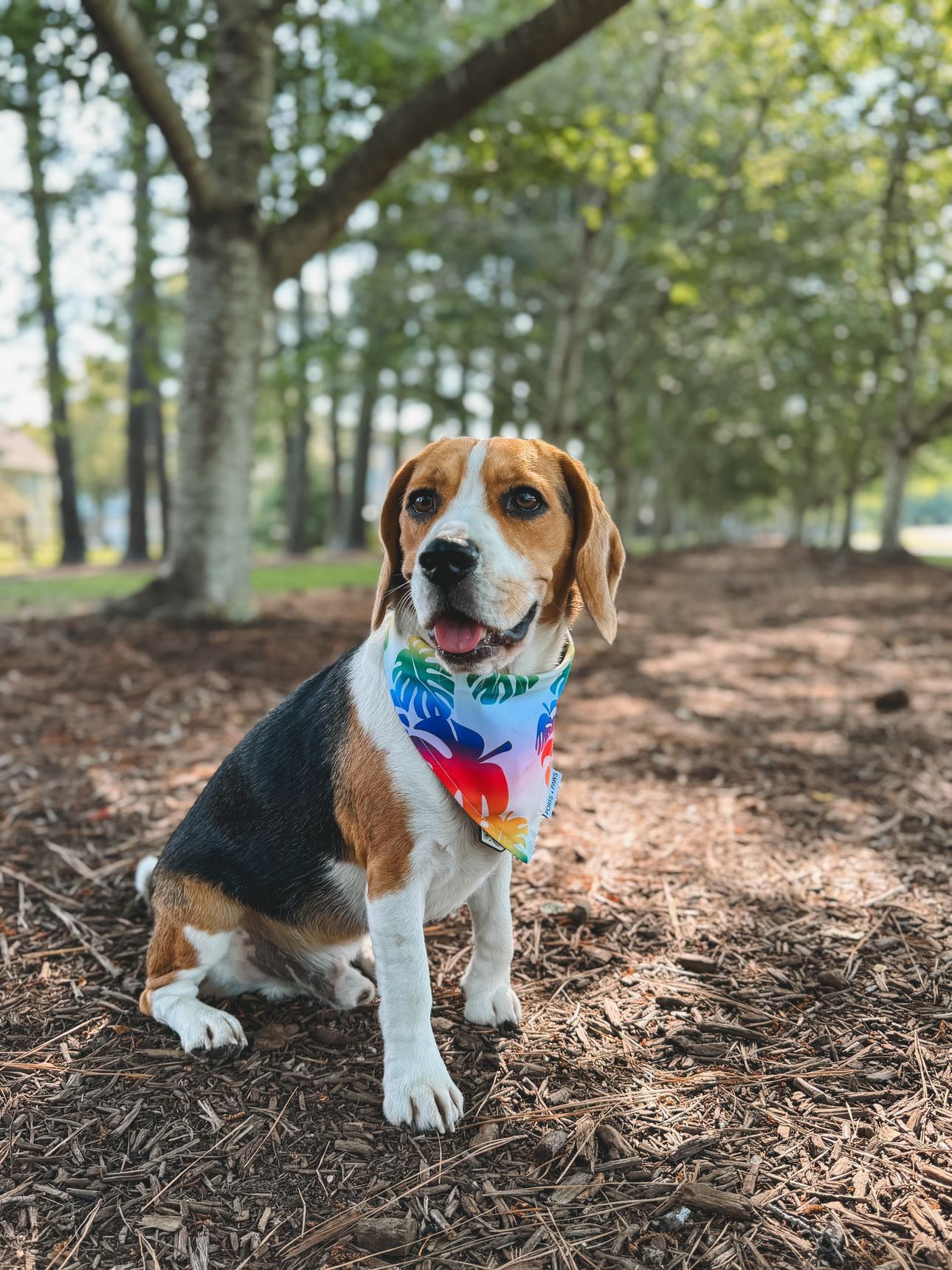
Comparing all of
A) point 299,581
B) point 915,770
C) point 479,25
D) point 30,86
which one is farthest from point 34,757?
point 479,25

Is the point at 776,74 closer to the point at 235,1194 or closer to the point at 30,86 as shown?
the point at 30,86

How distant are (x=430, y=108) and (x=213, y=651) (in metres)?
5.34

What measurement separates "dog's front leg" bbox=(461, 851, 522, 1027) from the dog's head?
837 mm

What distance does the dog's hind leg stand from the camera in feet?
9.41

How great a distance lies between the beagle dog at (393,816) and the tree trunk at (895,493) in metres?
22.6

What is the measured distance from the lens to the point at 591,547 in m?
2.88

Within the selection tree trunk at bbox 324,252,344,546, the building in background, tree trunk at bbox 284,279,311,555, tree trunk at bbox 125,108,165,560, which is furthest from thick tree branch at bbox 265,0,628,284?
tree trunk at bbox 284,279,311,555

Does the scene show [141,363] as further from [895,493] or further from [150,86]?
[895,493]

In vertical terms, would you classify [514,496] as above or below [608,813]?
above

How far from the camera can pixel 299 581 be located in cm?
1623

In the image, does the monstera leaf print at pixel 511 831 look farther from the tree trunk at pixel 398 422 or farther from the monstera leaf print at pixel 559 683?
the tree trunk at pixel 398 422

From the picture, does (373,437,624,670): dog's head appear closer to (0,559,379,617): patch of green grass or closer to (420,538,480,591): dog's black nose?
(420,538,480,591): dog's black nose

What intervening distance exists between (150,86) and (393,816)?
7.59 meters

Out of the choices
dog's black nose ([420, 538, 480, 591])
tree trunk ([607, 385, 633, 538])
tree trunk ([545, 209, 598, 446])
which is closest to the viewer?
dog's black nose ([420, 538, 480, 591])
